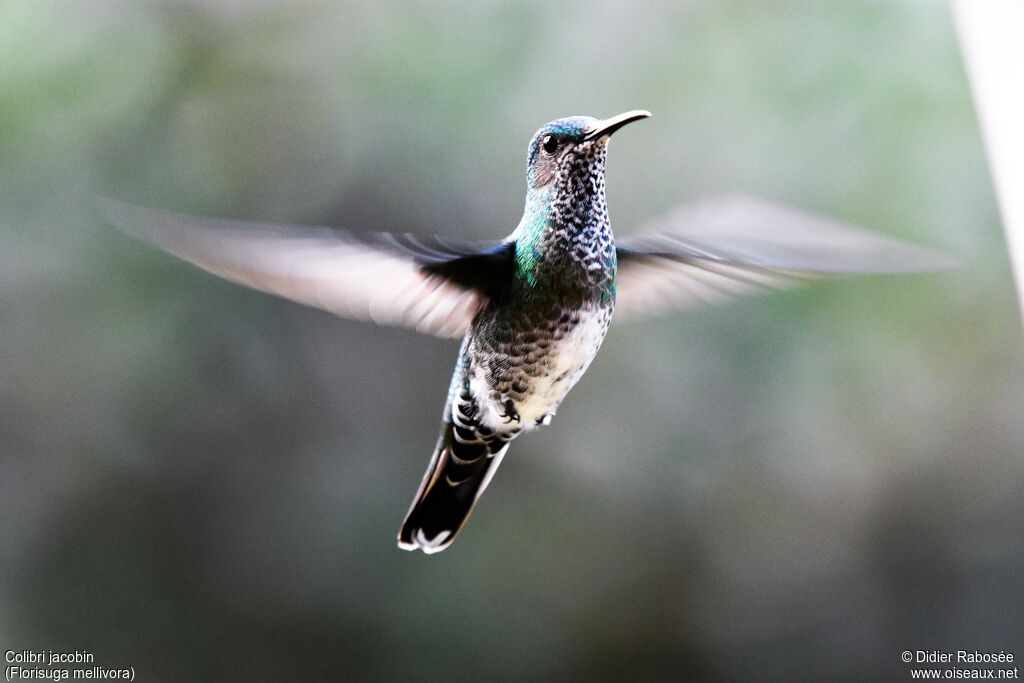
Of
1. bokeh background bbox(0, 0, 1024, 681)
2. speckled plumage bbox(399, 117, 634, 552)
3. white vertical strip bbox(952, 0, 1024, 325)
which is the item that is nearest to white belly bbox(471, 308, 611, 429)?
speckled plumage bbox(399, 117, 634, 552)

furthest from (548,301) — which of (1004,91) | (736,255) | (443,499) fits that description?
(1004,91)

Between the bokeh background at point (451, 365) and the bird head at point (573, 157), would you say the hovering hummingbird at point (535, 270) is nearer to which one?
the bird head at point (573, 157)

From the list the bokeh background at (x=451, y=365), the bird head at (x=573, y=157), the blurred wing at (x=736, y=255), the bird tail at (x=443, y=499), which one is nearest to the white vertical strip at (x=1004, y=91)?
the blurred wing at (x=736, y=255)

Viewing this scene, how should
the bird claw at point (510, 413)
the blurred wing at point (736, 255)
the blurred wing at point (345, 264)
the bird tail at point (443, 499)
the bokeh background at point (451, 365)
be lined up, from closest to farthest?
1. the blurred wing at point (345, 264)
2. the blurred wing at point (736, 255)
3. the bird claw at point (510, 413)
4. the bird tail at point (443, 499)
5. the bokeh background at point (451, 365)

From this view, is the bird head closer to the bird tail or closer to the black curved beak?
the black curved beak

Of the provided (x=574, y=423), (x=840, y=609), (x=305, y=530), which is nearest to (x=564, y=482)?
(x=574, y=423)
